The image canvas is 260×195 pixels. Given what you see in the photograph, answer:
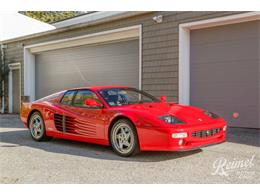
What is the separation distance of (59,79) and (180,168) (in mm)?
9918

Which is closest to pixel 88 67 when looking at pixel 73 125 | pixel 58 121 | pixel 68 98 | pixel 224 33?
pixel 224 33

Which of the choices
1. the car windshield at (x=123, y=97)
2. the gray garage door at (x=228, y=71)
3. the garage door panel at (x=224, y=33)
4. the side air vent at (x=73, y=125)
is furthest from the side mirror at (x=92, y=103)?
the garage door panel at (x=224, y=33)

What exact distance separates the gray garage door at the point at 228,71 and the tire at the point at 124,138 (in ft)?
13.3

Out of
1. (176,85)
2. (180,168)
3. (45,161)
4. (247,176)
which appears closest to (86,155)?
(45,161)

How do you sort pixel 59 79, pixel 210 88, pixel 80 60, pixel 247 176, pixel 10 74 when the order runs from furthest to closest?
1. pixel 10 74
2. pixel 59 79
3. pixel 80 60
4. pixel 210 88
5. pixel 247 176

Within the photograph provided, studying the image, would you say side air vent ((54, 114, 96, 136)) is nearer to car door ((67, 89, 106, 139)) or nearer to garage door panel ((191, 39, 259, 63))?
car door ((67, 89, 106, 139))

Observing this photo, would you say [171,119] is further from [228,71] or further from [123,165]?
[228,71]

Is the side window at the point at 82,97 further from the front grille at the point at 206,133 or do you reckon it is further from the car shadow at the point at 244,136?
the car shadow at the point at 244,136

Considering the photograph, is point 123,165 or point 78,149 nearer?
point 123,165

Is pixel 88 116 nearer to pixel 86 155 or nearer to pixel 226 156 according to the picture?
pixel 86 155

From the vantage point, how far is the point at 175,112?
5.19 metres

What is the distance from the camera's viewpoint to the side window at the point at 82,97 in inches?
239

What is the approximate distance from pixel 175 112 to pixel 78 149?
1.98 m

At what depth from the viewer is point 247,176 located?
13.4 feet
